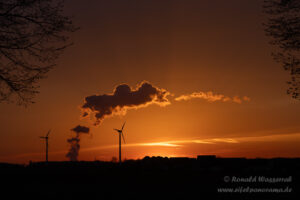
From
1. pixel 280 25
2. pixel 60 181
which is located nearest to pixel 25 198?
pixel 60 181

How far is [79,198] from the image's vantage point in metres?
15.8

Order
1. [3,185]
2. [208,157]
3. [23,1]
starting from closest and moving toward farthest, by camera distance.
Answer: [3,185] → [23,1] → [208,157]

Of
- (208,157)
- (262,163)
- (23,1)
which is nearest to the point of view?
(23,1)

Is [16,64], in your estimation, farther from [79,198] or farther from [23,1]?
[79,198]

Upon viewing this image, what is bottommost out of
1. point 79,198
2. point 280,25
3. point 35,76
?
point 79,198

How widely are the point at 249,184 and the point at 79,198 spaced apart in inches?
389

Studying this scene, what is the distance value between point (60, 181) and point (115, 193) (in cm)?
557

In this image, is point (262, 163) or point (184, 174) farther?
point (262, 163)

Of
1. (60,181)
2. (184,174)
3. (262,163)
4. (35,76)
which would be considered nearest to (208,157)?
(262,163)

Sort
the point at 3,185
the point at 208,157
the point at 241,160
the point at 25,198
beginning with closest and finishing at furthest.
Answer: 1. the point at 25,198
2. the point at 3,185
3. the point at 241,160
4. the point at 208,157

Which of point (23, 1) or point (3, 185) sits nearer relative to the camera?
point (3, 185)

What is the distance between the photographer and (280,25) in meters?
21.3

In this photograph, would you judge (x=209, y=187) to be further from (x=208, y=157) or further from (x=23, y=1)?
(x=208, y=157)

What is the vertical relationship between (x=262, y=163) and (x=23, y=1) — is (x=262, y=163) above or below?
below
